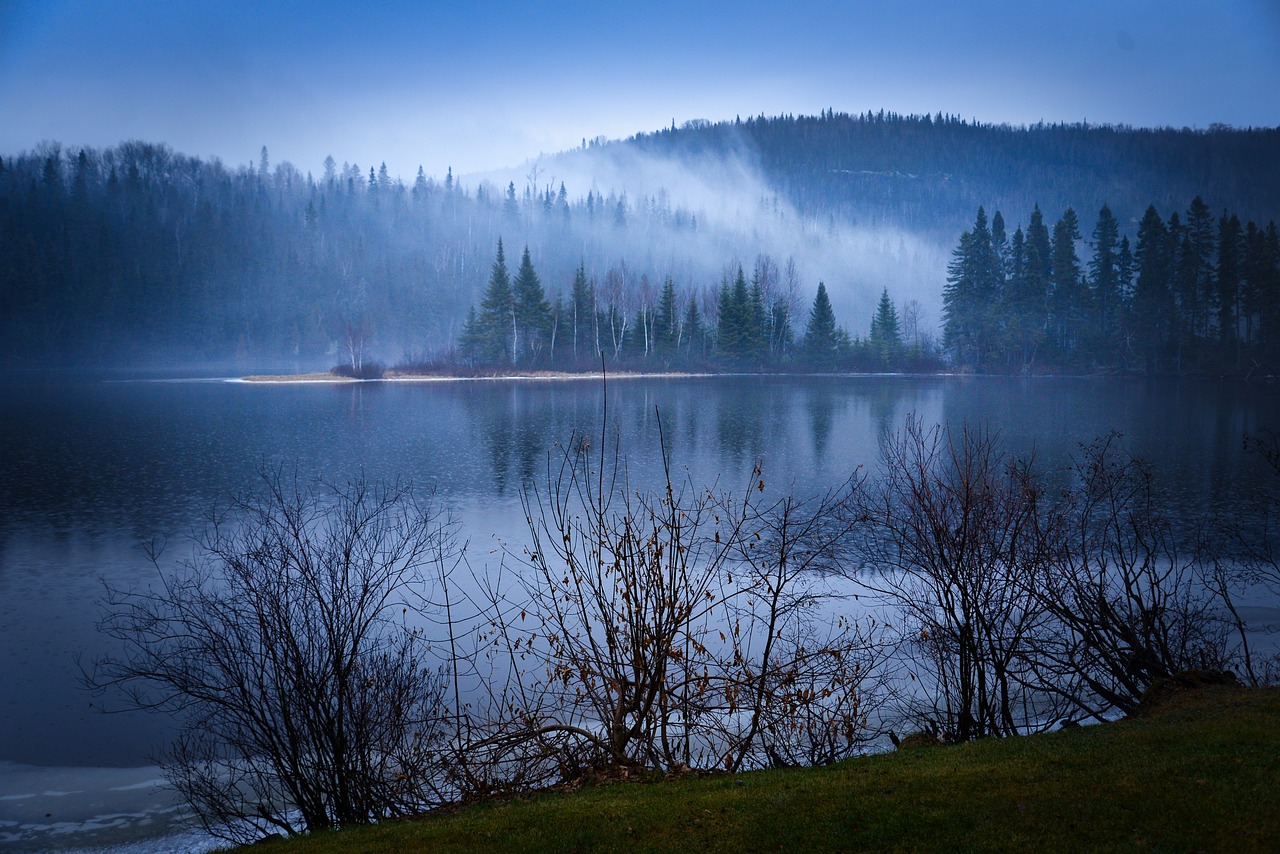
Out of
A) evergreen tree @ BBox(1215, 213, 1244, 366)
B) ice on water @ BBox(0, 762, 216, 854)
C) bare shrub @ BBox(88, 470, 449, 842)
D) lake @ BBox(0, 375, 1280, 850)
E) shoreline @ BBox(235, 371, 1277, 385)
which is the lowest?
shoreline @ BBox(235, 371, 1277, 385)

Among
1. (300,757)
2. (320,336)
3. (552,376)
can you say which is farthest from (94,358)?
(300,757)

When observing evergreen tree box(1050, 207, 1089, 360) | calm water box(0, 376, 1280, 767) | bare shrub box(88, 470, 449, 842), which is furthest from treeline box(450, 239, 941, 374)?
bare shrub box(88, 470, 449, 842)

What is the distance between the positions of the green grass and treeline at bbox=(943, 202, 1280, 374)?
82.2 metres

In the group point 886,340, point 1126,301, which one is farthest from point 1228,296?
point 886,340

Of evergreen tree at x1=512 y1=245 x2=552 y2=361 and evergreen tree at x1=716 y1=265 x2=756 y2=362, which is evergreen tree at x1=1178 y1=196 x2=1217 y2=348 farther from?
evergreen tree at x1=512 y1=245 x2=552 y2=361

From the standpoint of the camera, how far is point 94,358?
10562 centimetres

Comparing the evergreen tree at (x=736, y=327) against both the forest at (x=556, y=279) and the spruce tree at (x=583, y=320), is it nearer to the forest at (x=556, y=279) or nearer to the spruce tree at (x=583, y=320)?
the forest at (x=556, y=279)

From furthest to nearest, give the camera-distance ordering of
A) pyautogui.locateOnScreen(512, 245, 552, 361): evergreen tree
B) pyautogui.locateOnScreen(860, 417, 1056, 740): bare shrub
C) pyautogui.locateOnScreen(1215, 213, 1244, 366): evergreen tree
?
1. pyautogui.locateOnScreen(512, 245, 552, 361): evergreen tree
2. pyautogui.locateOnScreen(1215, 213, 1244, 366): evergreen tree
3. pyautogui.locateOnScreen(860, 417, 1056, 740): bare shrub

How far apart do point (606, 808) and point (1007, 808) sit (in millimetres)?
Result: 2773

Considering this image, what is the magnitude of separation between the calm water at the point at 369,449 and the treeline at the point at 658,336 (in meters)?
21.4

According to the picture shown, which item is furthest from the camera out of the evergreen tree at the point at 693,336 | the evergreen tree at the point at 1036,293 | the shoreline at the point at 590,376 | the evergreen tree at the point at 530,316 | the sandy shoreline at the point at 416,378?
the evergreen tree at the point at 693,336

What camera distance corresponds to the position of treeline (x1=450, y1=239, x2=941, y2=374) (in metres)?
84.4

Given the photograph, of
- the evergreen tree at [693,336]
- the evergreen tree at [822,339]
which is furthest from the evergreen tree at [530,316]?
the evergreen tree at [822,339]

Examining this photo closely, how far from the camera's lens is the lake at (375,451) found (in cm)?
1260
